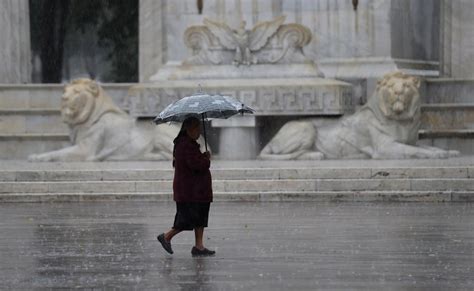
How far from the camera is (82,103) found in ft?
97.9

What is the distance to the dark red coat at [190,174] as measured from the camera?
1734 cm

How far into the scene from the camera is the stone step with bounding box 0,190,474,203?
24.5 meters

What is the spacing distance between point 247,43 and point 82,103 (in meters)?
3.18

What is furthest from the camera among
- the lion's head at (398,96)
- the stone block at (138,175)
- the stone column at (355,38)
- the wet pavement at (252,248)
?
the stone column at (355,38)

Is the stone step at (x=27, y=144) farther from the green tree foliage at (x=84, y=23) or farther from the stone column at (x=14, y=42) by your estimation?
the green tree foliage at (x=84, y=23)

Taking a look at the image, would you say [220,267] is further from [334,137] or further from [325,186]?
[334,137]

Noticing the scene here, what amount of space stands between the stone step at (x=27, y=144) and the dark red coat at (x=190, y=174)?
1566 centimetres

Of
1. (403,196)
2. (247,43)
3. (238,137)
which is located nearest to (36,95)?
(247,43)

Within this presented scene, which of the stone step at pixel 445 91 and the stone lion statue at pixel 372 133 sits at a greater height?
the stone step at pixel 445 91

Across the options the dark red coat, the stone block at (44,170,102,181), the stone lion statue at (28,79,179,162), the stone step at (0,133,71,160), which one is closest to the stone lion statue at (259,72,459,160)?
the stone lion statue at (28,79,179,162)

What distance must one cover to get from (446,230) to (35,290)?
6.37 meters

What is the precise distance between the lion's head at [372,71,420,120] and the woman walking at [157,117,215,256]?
37.6ft

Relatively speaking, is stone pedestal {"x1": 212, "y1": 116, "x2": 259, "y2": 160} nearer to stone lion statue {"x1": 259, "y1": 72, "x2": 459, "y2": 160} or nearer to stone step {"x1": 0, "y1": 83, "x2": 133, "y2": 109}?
stone lion statue {"x1": 259, "y1": 72, "x2": 459, "y2": 160}

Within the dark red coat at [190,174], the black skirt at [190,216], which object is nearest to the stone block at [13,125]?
the dark red coat at [190,174]
